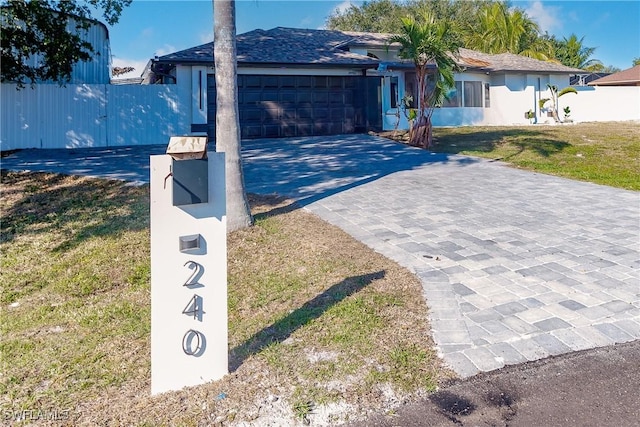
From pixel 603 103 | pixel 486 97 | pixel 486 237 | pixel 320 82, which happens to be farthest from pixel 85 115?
pixel 603 103

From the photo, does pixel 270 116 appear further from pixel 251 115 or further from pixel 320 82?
pixel 320 82

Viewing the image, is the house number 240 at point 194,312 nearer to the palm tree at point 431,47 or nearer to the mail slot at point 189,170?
the mail slot at point 189,170

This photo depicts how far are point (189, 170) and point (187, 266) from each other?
0.60 meters

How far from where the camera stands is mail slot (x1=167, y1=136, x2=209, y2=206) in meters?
3.12

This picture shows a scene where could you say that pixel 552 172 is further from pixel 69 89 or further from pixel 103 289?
pixel 69 89

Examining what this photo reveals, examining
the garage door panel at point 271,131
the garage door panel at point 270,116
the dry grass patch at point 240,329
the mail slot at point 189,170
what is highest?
the garage door panel at point 270,116

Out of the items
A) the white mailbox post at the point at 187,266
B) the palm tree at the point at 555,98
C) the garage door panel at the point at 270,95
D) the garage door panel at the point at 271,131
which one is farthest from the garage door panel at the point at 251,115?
the white mailbox post at the point at 187,266

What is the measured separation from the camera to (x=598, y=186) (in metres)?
10.5

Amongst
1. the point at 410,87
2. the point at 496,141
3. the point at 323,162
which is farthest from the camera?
the point at 410,87

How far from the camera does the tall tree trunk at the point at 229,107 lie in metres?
6.89

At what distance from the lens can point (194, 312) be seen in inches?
132

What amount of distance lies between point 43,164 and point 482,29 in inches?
1190

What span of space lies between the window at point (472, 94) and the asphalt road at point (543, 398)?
20755mm

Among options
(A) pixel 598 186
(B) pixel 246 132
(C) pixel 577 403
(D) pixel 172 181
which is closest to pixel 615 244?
(C) pixel 577 403
